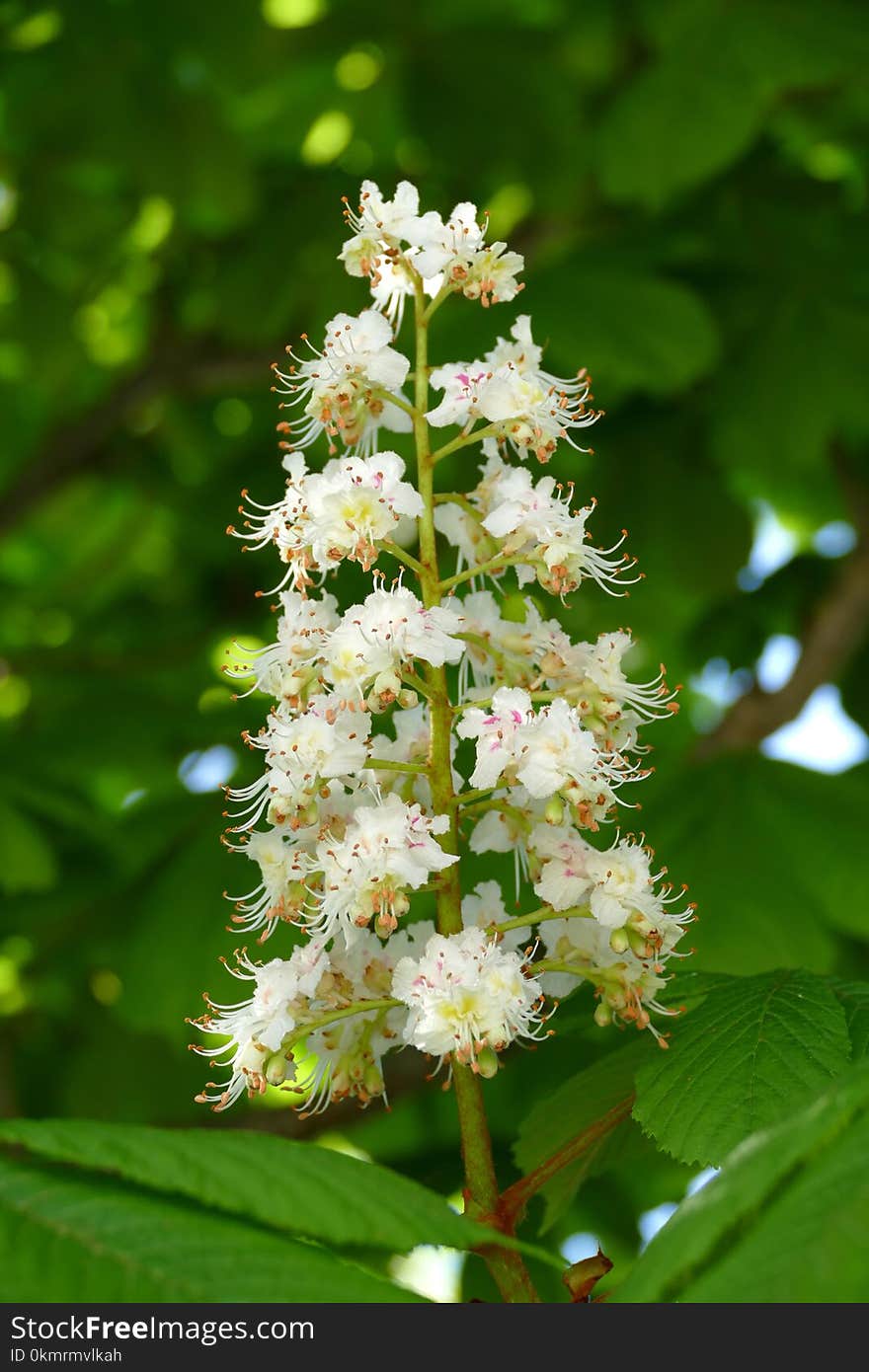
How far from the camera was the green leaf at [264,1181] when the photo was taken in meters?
0.96

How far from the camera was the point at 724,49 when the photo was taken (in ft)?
10.5

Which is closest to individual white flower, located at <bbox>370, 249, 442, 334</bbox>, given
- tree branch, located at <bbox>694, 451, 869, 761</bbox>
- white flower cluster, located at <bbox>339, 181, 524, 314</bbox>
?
white flower cluster, located at <bbox>339, 181, 524, 314</bbox>

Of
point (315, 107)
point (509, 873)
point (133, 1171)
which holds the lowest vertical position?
point (133, 1171)

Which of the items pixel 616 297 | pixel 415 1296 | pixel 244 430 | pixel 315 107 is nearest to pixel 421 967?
pixel 415 1296

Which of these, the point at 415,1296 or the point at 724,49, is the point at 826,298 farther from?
the point at 415,1296

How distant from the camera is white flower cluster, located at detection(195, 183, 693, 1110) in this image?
1307 mm

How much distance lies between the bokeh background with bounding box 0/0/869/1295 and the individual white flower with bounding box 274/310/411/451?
1.21 metres

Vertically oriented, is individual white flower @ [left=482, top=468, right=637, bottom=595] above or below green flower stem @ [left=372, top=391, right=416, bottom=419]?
below

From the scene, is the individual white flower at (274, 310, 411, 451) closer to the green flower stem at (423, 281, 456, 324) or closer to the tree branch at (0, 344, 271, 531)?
the green flower stem at (423, 281, 456, 324)

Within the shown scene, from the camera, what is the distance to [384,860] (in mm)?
1281

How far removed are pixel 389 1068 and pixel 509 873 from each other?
4.83 ft

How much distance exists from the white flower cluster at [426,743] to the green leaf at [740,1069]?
60 millimetres
